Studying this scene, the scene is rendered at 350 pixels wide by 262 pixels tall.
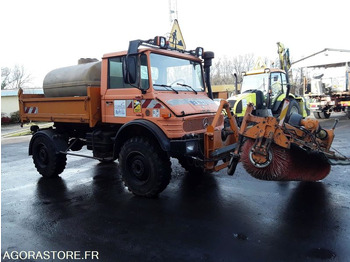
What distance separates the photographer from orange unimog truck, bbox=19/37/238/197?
4836 millimetres

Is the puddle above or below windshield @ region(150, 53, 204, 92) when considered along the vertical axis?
below

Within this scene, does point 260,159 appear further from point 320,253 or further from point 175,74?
point 175,74

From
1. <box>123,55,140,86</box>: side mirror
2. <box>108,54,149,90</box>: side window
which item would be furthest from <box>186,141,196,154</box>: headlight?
<box>108,54,149,90</box>: side window

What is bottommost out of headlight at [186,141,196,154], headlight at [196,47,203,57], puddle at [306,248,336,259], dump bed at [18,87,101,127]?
puddle at [306,248,336,259]

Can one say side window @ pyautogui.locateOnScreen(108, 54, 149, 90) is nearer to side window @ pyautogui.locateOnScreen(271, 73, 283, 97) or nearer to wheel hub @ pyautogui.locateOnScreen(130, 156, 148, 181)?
wheel hub @ pyautogui.locateOnScreen(130, 156, 148, 181)

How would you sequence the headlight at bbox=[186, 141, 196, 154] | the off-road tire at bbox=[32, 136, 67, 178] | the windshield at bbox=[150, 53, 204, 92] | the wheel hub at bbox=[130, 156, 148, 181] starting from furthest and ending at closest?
the off-road tire at bbox=[32, 136, 67, 178] → the windshield at bbox=[150, 53, 204, 92] → the wheel hub at bbox=[130, 156, 148, 181] → the headlight at bbox=[186, 141, 196, 154]

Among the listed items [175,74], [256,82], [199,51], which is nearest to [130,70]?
[175,74]

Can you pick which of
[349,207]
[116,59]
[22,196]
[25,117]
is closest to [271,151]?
[349,207]

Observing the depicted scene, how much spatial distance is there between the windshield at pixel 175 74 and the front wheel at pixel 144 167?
992 mm

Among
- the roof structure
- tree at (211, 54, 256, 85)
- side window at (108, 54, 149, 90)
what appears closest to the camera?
side window at (108, 54, 149, 90)

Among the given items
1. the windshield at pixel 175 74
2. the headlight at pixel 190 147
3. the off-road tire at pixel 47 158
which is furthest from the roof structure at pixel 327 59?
the off-road tire at pixel 47 158

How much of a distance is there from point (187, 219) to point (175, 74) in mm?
2531

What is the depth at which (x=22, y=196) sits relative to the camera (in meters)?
5.62

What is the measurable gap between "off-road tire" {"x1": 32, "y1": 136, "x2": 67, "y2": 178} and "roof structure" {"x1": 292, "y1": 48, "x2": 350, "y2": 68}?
18513mm
